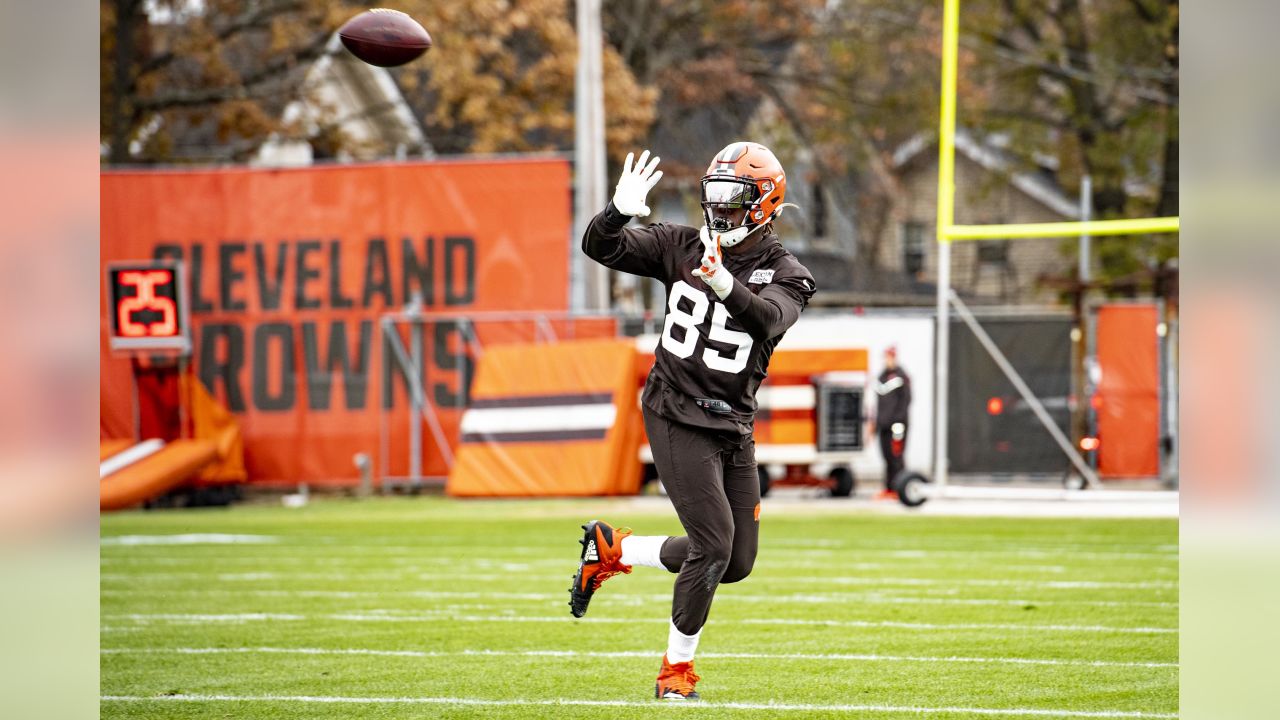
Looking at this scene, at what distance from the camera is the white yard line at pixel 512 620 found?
26.1 ft

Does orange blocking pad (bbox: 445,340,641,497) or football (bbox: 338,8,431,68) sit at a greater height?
football (bbox: 338,8,431,68)

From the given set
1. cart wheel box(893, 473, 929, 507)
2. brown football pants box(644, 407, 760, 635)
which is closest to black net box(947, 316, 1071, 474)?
cart wheel box(893, 473, 929, 507)

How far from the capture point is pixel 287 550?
1267 cm

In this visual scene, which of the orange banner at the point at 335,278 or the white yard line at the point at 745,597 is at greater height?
the orange banner at the point at 335,278

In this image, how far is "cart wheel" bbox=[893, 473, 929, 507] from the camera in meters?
16.0

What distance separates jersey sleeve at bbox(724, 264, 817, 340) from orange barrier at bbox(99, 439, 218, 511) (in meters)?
12.4

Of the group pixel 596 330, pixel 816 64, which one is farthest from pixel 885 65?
pixel 596 330

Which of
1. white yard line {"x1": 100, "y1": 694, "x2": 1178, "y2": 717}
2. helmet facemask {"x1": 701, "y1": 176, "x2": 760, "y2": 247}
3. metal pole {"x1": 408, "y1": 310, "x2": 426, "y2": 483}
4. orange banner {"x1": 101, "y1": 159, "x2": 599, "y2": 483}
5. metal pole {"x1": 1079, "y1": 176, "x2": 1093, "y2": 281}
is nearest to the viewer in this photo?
white yard line {"x1": 100, "y1": 694, "x2": 1178, "y2": 717}

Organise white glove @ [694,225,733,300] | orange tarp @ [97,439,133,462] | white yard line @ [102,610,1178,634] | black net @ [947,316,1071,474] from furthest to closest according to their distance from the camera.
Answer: black net @ [947,316,1071,474]
orange tarp @ [97,439,133,462]
white yard line @ [102,610,1178,634]
white glove @ [694,225,733,300]

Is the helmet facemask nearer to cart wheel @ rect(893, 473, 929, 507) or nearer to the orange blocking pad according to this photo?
cart wheel @ rect(893, 473, 929, 507)

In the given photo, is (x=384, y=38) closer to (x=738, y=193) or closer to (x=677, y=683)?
(x=738, y=193)

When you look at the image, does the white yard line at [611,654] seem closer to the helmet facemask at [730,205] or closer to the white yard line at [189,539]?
the helmet facemask at [730,205]

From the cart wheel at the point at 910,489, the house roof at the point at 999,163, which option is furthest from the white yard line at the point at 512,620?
the house roof at the point at 999,163

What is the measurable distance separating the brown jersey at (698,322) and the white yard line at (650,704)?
3.30 feet
